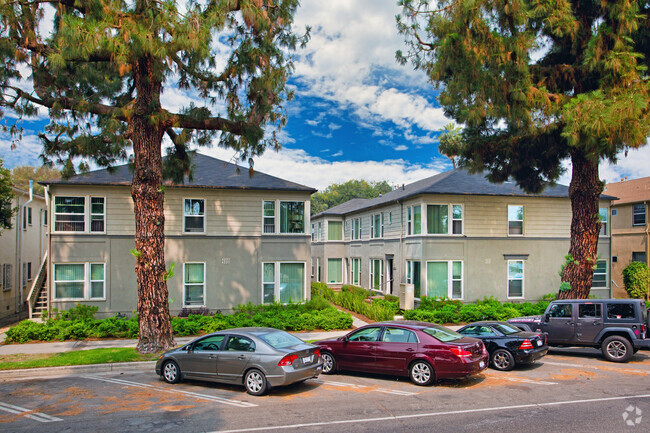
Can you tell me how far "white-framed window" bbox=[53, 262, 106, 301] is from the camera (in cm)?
2033

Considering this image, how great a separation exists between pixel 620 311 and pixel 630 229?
20.8 meters

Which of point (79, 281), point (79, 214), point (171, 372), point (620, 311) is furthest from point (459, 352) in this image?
point (79, 214)

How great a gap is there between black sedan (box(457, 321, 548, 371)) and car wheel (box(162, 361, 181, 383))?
7.98 meters

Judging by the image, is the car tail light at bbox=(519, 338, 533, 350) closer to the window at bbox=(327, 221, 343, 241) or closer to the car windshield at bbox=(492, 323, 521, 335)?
the car windshield at bbox=(492, 323, 521, 335)

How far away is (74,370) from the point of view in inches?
500

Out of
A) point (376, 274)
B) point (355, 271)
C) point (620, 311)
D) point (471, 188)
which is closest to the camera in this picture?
point (620, 311)

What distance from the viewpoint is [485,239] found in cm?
2411

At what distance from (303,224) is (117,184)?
887cm

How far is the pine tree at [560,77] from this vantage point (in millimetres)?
14930

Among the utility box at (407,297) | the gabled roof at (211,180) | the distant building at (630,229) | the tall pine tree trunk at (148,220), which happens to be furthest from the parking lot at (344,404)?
the distant building at (630,229)

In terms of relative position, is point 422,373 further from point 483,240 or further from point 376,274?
point 376,274

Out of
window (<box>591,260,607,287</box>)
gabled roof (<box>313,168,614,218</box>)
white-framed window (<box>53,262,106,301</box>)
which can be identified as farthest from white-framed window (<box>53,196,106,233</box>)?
window (<box>591,260,607,287</box>)

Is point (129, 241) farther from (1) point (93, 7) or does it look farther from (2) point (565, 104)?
(2) point (565, 104)

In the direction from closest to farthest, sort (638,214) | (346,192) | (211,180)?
1. (211,180)
2. (638,214)
3. (346,192)
